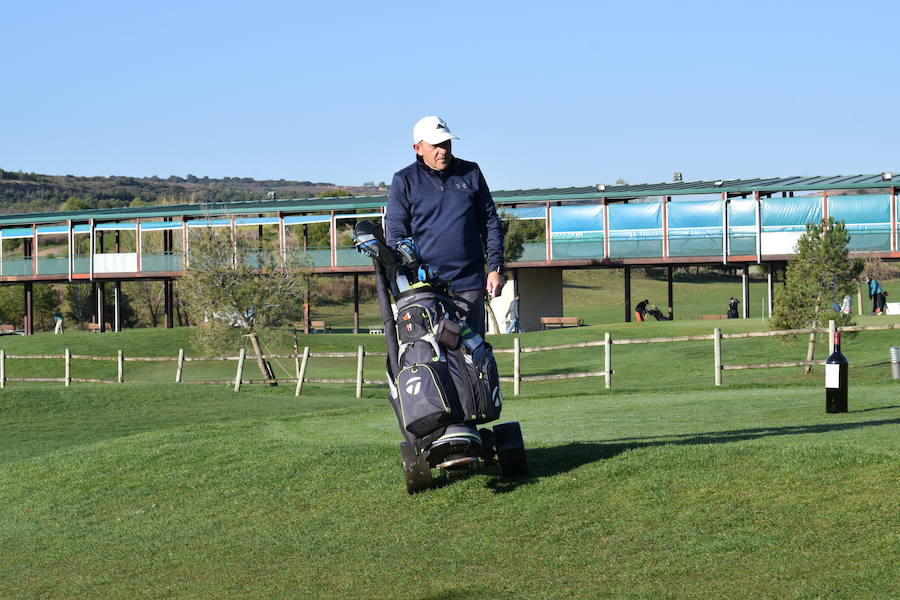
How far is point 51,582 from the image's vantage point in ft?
24.2

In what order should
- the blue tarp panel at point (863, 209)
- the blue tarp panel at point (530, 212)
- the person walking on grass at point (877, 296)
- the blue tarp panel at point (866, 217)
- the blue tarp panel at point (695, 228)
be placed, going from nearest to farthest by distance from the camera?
the blue tarp panel at point (866, 217)
the blue tarp panel at point (863, 209)
the blue tarp panel at point (695, 228)
the person walking on grass at point (877, 296)
the blue tarp panel at point (530, 212)

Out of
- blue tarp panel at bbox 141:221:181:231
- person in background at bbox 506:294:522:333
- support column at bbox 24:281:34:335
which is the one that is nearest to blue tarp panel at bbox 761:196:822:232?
person in background at bbox 506:294:522:333

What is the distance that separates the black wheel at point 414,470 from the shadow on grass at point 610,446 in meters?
0.45

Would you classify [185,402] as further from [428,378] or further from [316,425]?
[428,378]

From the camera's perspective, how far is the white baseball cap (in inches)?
306

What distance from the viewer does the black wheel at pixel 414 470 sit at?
7.76 meters

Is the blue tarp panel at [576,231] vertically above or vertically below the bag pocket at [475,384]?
above

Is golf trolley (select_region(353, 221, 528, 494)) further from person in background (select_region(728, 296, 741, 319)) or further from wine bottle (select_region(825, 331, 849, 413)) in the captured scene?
person in background (select_region(728, 296, 741, 319))

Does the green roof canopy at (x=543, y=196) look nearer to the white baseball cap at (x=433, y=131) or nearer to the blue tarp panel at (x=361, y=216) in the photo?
the blue tarp panel at (x=361, y=216)

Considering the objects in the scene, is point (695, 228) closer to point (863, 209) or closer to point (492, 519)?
point (863, 209)

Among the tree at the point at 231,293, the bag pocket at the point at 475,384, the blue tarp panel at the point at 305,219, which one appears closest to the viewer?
the bag pocket at the point at 475,384

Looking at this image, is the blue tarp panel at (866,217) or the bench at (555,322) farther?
the bench at (555,322)

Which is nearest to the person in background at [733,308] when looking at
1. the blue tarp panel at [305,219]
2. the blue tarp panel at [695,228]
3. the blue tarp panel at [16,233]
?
the blue tarp panel at [695,228]

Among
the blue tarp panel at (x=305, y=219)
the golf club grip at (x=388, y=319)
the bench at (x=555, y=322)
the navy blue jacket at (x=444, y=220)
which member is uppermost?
the blue tarp panel at (x=305, y=219)
